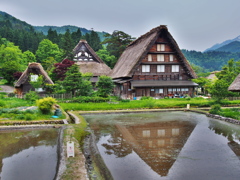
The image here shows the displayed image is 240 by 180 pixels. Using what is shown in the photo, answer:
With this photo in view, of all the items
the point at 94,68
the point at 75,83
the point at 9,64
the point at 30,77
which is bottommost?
the point at 75,83

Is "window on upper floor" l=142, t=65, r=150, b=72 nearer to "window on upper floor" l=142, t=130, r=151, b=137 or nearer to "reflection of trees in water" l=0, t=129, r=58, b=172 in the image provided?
"window on upper floor" l=142, t=130, r=151, b=137

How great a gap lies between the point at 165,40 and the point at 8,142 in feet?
85.4

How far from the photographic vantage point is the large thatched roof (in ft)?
128

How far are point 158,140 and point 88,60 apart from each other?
34696mm

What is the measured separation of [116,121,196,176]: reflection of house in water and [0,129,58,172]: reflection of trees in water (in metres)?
3.74

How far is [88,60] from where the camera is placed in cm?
4262

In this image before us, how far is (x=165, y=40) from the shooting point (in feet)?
100

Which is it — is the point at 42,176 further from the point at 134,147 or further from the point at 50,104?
the point at 50,104

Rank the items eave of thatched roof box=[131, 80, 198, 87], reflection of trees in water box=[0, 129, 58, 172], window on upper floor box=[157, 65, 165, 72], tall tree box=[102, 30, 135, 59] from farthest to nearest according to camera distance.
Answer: tall tree box=[102, 30, 135, 59] → window on upper floor box=[157, 65, 165, 72] → eave of thatched roof box=[131, 80, 198, 87] → reflection of trees in water box=[0, 129, 58, 172]

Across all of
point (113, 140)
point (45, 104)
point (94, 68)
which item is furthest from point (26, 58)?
point (113, 140)

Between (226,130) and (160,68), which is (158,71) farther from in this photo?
(226,130)

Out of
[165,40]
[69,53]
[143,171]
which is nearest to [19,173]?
[143,171]

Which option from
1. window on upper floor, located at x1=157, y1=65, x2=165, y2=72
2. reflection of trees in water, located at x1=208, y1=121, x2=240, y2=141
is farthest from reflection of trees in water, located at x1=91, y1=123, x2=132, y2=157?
window on upper floor, located at x1=157, y1=65, x2=165, y2=72

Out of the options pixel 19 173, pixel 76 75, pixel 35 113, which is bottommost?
pixel 19 173
